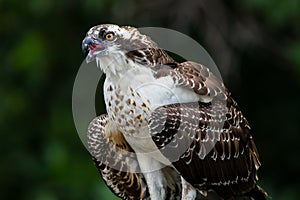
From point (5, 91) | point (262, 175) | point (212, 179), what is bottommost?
point (262, 175)

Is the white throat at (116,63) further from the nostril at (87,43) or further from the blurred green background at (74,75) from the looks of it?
the blurred green background at (74,75)

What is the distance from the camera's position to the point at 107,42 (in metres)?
6.37

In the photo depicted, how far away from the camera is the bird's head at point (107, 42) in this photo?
20.8 feet

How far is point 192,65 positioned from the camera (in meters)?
6.76

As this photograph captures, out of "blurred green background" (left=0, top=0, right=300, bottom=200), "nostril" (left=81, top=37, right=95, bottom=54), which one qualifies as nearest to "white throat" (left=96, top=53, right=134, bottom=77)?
"nostril" (left=81, top=37, right=95, bottom=54)

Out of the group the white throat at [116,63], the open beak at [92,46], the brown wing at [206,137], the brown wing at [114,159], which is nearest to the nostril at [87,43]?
the open beak at [92,46]

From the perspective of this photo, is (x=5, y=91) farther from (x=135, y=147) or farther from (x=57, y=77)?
(x=135, y=147)

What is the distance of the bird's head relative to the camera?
635cm

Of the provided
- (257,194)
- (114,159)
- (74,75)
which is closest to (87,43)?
(114,159)

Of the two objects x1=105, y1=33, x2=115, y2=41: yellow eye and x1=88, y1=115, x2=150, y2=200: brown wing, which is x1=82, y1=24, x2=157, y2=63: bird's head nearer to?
x1=105, y1=33, x2=115, y2=41: yellow eye

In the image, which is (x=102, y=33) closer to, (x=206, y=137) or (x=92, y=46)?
(x=92, y=46)

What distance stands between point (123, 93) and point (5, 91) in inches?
186

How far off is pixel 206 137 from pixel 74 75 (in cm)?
432

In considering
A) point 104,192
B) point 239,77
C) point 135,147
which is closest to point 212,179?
point 135,147
